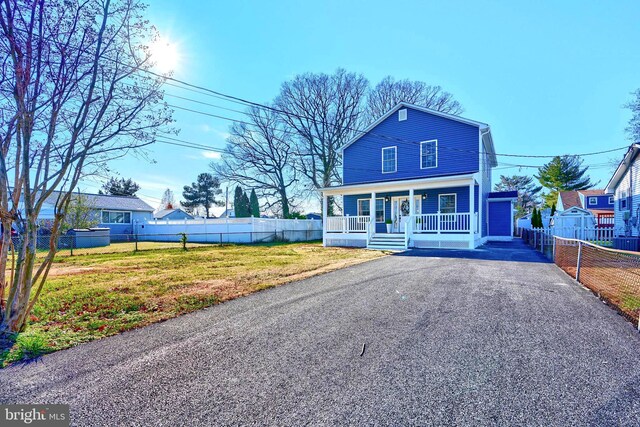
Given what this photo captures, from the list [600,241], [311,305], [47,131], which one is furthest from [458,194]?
[47,131]

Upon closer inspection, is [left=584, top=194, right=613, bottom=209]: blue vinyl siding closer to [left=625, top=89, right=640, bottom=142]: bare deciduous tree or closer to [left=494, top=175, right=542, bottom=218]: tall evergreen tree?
[left=625, top=89, right=640, bottom=142]: bare deciduous tree

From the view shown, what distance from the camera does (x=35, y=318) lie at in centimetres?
423

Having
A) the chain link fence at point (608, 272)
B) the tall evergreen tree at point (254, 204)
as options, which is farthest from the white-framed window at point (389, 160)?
the tall evergreen tree at point (254, 204)

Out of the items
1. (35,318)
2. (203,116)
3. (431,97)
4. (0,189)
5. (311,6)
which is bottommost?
→ (35,318)

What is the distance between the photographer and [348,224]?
16000 mm

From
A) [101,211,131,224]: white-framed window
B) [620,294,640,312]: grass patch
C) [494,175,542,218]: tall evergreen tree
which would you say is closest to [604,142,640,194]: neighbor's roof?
[620,294,640,312]: grass patch

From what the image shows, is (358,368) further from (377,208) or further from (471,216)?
(377,208)

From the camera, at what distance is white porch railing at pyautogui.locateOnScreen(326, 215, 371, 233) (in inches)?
616

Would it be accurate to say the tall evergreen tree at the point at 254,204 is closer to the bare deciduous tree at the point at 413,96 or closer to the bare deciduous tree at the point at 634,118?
the bare deciduous tree at the point at 413,96

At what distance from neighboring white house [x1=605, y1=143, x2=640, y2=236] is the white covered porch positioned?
7.37m

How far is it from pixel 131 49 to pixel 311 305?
4.78 meters

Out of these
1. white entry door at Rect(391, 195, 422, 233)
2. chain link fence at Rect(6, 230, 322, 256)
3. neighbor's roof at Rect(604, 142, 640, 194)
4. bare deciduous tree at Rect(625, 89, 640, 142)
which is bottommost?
chain link fence at Rect(6, 230, 322, 256)

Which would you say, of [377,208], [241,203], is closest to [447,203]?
[377,208]

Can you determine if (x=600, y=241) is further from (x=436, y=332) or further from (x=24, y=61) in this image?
(x=24, y=61)
